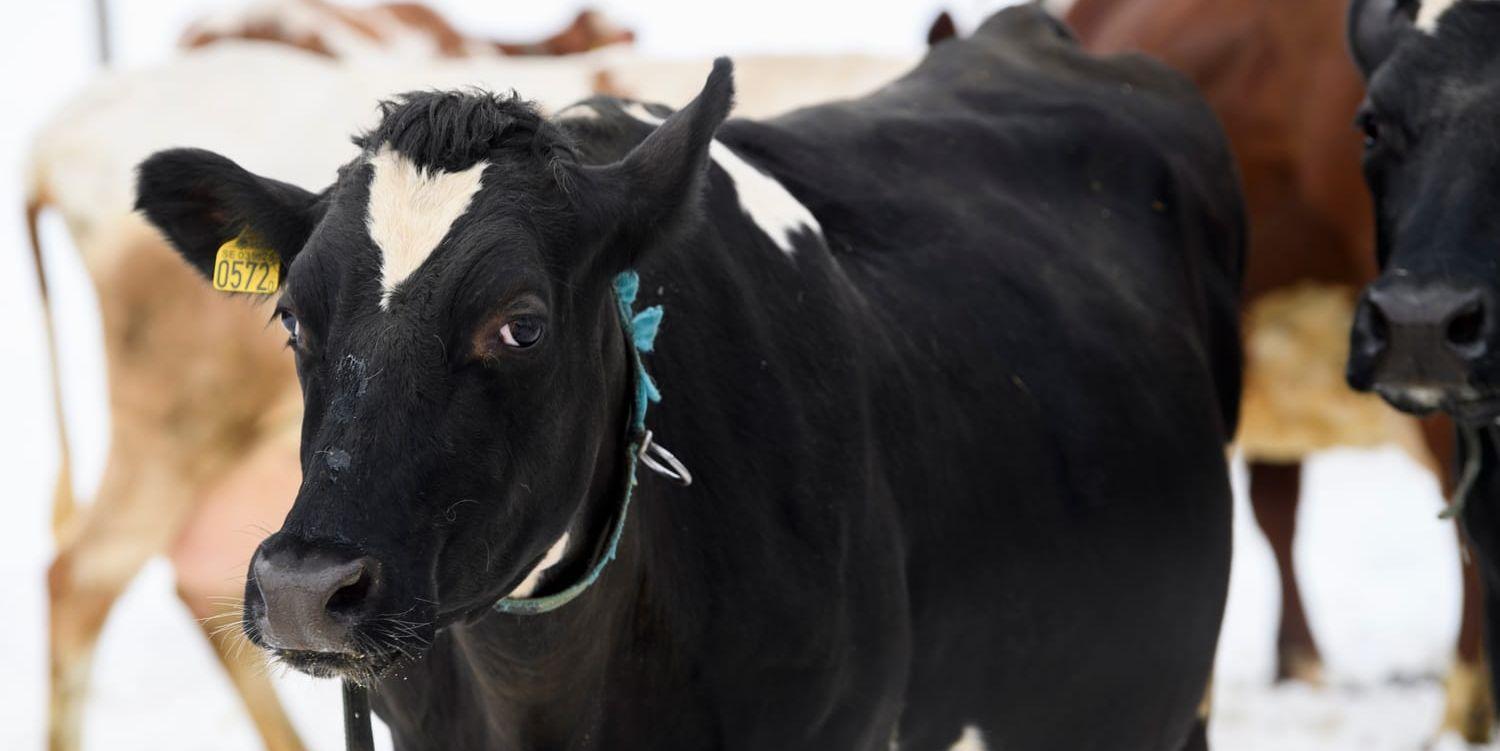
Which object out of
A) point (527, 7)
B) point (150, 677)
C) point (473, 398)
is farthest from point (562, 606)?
point (527, 7)

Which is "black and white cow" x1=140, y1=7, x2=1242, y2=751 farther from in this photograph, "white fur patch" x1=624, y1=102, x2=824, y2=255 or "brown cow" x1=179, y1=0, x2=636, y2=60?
"brown cow" x1=179, y1=0, x2=636, y2=60

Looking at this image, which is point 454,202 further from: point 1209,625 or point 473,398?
point 1209,625

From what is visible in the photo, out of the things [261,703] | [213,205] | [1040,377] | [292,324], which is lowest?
[261,703]

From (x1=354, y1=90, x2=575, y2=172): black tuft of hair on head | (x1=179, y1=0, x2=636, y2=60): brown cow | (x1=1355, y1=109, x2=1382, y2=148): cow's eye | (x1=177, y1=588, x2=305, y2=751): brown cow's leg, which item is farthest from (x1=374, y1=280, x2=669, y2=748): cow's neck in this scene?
(x1=179, y1=0, x2=636, y2=60): brown cow

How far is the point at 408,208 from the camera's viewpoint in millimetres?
2090

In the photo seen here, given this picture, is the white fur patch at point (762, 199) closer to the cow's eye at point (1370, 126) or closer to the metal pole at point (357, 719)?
the metal pole at point (357, 719)

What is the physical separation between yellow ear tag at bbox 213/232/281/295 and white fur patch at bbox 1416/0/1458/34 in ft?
7.34

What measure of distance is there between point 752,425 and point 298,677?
3845 millimetres

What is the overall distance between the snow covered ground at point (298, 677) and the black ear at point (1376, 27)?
2.18 metres

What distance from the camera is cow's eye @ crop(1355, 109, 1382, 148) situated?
357cm

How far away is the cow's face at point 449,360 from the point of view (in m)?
1.92

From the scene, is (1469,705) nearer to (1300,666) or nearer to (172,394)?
(1300,666)

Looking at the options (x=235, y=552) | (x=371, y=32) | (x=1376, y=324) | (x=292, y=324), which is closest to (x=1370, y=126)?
(x=1376, y=324)

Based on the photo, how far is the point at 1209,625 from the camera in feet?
12.1
